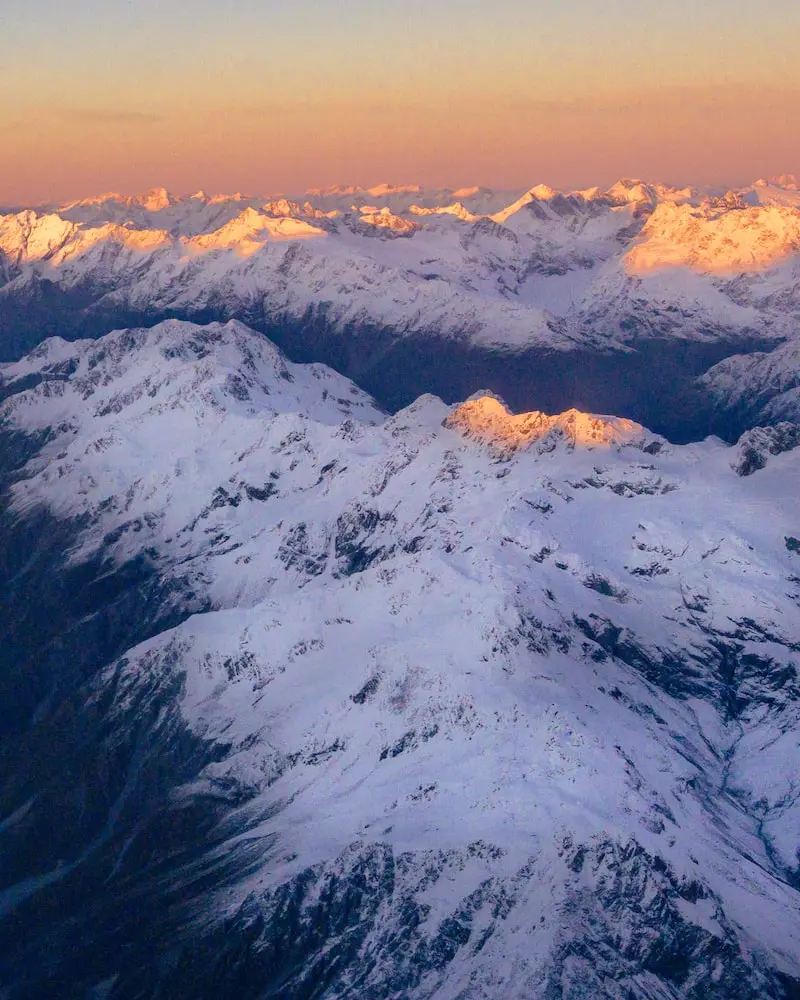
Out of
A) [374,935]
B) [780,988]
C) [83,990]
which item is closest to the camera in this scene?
[780,988]

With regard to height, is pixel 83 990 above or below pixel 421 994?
below

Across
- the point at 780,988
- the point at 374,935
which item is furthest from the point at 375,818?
the point at 780,988

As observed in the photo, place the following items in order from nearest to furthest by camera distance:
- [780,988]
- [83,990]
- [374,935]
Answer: [780,988] → [374,935] → [83,990]

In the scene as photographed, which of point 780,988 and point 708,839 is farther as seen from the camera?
Answer: point 708,839

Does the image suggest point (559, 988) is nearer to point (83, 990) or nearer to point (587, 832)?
point (587, 832)

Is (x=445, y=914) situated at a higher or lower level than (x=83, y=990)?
higher

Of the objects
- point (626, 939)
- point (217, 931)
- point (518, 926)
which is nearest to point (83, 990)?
point (217, 931)

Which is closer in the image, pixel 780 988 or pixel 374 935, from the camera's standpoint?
pixel 780 988

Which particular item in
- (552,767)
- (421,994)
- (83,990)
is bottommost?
(83,990)

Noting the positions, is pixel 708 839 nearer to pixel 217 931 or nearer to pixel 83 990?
pixel 217 931
